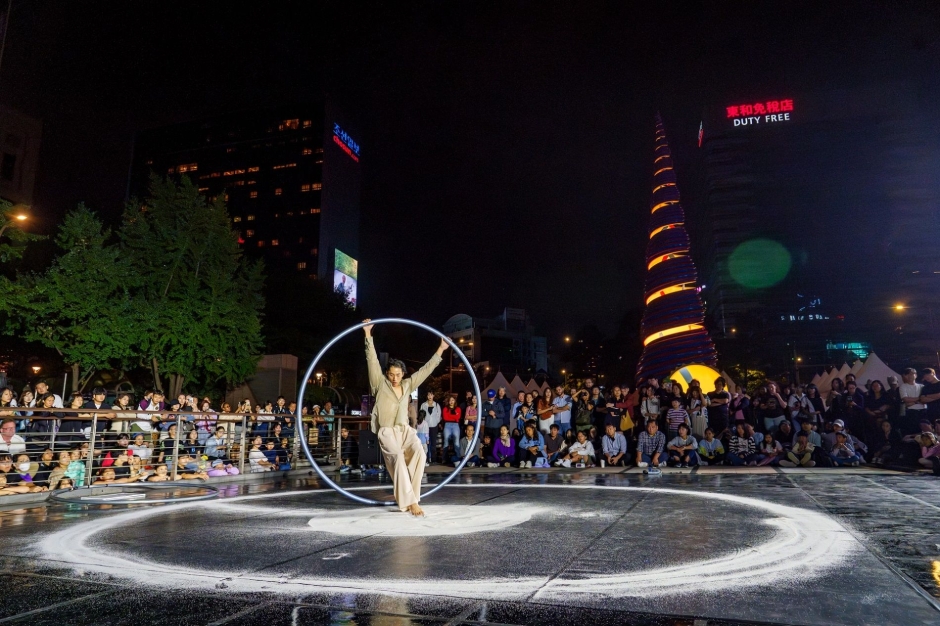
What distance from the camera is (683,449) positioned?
14055mm

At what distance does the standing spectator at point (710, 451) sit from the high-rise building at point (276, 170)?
339 feet

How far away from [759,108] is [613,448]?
133 metres

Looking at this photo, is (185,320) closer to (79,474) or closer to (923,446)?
(79,474)

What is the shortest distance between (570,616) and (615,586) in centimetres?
68

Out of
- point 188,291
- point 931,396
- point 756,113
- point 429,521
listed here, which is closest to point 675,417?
point 931,396

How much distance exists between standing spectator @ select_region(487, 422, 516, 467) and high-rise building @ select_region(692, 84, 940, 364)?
9720 centimetres

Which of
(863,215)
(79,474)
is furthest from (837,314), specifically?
(79,474)

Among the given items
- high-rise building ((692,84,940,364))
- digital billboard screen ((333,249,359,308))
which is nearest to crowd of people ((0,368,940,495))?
digital billboard screen ((333,249,359,308))

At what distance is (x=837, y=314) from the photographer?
102 meters

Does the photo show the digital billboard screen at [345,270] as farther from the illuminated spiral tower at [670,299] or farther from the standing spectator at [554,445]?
the standing spectator at [554,445]

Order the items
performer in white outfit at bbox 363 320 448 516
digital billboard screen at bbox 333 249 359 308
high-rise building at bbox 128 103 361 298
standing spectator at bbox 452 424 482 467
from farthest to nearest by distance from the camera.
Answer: high-rise building at bbox 128 103 361 298 → digital billboard screen at bbox 333 249 359 308 → standing spectator at bbox 452 424 482 467 → performer in white outfit at bbox 363 320 448 516

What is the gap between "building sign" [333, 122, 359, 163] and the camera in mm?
120188

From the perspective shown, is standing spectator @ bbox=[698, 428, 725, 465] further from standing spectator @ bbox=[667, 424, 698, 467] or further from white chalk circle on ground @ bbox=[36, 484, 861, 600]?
white chalk circle on ground @ bbox=[36, 484, 861, 600]

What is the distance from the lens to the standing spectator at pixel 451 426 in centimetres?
1591
